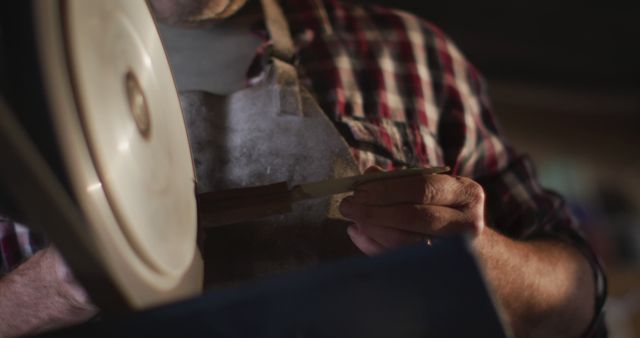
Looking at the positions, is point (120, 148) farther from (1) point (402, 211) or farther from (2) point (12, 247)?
(2) point (12, 247)

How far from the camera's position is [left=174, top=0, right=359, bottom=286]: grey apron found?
654 mm

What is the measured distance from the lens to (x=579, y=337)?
3.02 feet

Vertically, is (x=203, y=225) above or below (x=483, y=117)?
above

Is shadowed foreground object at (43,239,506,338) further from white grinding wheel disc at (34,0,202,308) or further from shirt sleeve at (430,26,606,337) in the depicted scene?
shirt sleeve at (430,26,606,337)

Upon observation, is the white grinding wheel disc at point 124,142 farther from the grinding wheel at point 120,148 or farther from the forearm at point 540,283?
the forearm at point 540,283

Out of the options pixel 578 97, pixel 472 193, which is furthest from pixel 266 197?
pixel 578 97

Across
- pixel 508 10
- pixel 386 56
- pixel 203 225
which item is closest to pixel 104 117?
pixel 203 225

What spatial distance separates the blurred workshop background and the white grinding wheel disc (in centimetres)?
197

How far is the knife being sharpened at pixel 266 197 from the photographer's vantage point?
0.57 m

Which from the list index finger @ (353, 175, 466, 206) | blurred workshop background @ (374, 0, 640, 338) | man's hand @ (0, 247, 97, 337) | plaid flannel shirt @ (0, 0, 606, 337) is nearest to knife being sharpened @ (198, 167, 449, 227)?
index finger @ (353, 175, 466, 206)

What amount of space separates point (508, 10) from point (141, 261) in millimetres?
2298

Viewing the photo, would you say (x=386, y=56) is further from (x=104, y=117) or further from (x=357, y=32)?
(x=104, y=117)

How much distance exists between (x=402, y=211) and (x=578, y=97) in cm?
300

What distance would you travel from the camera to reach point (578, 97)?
3.35 meters
